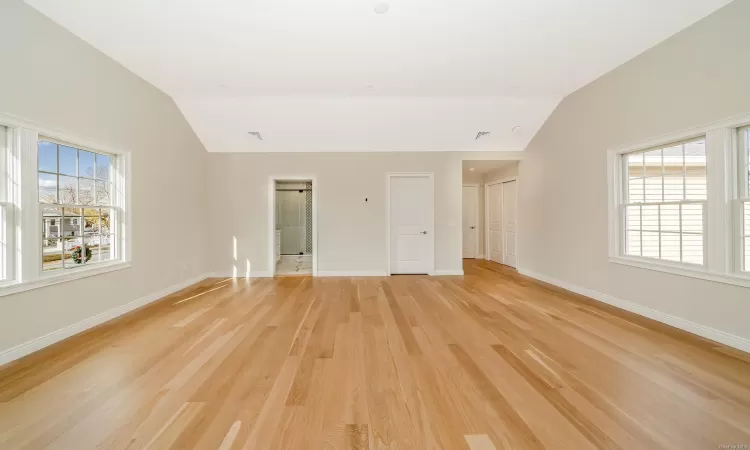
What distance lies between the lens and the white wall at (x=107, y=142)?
2.47 meters

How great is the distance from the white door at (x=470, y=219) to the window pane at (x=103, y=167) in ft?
23.2

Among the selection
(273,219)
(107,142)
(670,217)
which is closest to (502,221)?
(670,217)

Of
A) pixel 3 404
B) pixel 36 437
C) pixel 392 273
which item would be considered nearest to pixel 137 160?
pixel 3 404

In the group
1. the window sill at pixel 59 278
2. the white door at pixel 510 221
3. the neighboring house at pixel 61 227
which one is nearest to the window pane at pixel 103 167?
the neighboring house at pixel 61 227

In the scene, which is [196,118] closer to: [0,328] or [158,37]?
[158,37]

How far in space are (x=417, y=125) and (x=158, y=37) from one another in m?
3.64

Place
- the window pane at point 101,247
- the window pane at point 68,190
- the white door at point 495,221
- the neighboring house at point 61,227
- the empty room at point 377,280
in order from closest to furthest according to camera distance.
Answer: the empty room at point 377,280
the neighboring house at point 61,227
the window pane at point 68,190
the window pane at point 101,247
the white door at point 495,221

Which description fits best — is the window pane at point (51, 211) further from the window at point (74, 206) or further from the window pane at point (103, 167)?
the window pane at point (103, 167)

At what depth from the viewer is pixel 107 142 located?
3.39 metres

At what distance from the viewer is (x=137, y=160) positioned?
3.88 metres

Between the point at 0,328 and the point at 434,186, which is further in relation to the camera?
the point at 434,186

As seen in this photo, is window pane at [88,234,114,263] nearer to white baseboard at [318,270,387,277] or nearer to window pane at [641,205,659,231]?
white baseboard at [318,270,387,277]

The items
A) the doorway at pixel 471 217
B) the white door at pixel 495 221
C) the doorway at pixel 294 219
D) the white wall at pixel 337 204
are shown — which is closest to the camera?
the white wall at pixel 337 204

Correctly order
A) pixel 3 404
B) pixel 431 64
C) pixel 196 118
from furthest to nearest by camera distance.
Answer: pixel 196 118 < pixel 431 64 < pixel 3 404
